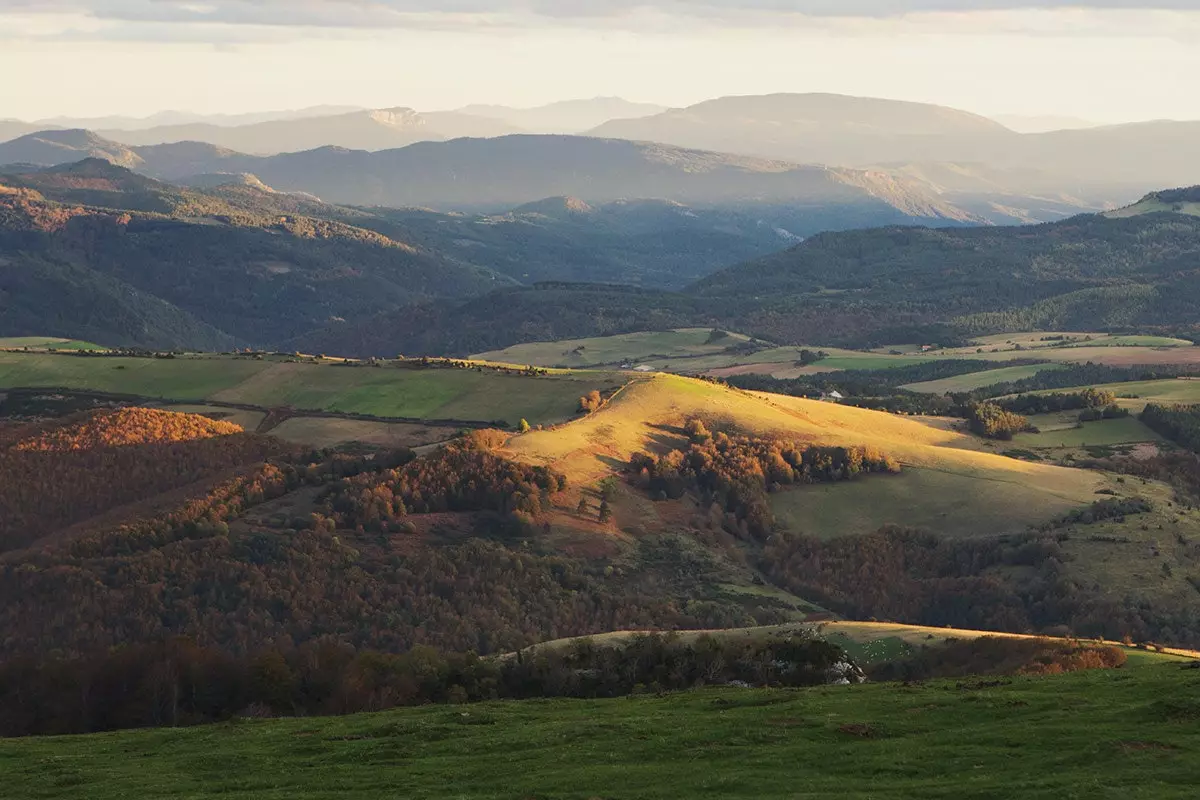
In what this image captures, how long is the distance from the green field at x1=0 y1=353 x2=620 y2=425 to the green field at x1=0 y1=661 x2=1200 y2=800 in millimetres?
93632

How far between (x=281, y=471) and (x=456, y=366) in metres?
41.3

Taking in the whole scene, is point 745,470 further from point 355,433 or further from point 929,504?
point 355,433

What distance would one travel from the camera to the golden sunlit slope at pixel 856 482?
124312 millimetres

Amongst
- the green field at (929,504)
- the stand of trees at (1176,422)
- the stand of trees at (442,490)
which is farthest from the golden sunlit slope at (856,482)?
the stand of trees at (1176,422)

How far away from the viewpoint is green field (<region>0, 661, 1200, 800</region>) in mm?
36625

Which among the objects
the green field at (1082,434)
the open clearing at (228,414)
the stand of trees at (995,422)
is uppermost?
the open clearing at (228,414)

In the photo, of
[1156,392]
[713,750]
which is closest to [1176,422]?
[1156,392]

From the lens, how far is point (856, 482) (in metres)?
131

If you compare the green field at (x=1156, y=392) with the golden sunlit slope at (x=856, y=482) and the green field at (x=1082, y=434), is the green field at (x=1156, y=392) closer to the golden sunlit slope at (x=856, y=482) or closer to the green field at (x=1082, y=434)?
the green field at (x=1082, y=434)

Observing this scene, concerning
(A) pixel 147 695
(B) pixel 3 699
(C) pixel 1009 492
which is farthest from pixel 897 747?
(C) pixel 1009 492

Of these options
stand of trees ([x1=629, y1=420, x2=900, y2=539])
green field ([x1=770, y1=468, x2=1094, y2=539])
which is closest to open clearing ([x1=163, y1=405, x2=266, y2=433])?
stand of trees ([x1=629, y1=420, x2=900, y2=539])

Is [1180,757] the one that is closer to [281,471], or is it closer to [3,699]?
[3,699]

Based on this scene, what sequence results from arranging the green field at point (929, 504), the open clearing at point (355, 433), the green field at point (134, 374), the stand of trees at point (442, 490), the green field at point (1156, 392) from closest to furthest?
the stand of trees at point (442, 490), the green field at point (929, 504), the open clearing at point (355, 433), the green field at point (134, 374), the green field at point (1156, 392)

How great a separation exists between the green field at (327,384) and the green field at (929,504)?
25.2 meters
